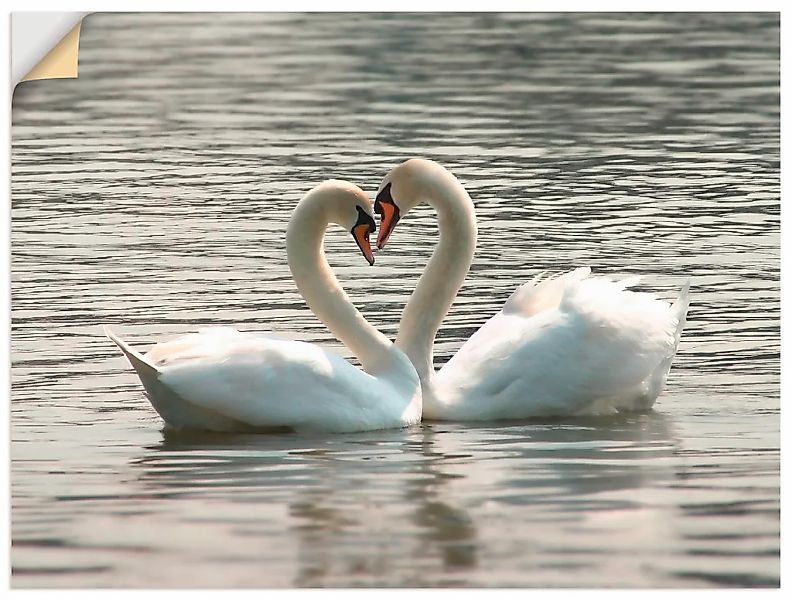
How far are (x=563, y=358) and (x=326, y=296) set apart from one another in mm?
1264

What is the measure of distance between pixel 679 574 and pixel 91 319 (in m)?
5.65

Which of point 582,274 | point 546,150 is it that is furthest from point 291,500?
point 546,150

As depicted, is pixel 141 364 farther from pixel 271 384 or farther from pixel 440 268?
pixel 440 268

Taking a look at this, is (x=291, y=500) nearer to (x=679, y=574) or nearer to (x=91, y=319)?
(x=679, y=574)

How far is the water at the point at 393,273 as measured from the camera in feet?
24.9

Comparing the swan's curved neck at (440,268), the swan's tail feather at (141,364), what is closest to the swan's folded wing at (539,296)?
the swan's curved neck at (440,268)

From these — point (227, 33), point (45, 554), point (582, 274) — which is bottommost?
point (45, 554)

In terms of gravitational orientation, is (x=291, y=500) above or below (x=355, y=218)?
below

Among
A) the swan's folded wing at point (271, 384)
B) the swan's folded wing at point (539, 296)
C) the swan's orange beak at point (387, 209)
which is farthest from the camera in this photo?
the swan's folded wing at point (539, 296)

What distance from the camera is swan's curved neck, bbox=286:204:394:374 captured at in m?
9.95

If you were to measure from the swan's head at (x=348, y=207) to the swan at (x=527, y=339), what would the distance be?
14cm

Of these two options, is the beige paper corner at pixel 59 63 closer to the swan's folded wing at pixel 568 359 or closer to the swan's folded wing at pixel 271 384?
the swan's folded wing at pixel 271 384

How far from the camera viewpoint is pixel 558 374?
1005cm

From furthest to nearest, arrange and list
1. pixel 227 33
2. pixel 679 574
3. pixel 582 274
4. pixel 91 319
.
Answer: pixel 227 33 < pixel 91 319 < pixel 582 274 < pixel 679 574
